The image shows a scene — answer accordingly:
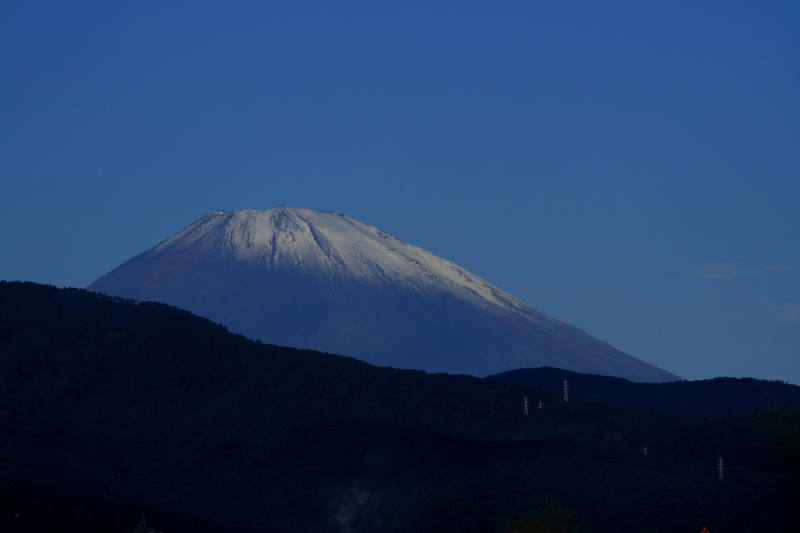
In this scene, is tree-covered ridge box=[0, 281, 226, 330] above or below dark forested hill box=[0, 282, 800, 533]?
above

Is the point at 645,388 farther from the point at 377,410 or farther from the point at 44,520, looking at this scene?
the point at 44,520

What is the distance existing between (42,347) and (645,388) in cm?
8252

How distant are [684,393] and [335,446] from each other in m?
68.5

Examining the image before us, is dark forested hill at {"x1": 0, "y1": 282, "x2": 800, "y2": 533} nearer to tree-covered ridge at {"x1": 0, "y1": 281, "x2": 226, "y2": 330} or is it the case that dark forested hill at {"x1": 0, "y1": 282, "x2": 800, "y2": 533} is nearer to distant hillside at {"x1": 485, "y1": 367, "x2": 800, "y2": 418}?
tree-covered ridge at {"x1": 0, "y1": 281, "x2": 226, "y2": 330}

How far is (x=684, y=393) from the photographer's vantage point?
522 feet

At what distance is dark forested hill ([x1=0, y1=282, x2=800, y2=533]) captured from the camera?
87.3m

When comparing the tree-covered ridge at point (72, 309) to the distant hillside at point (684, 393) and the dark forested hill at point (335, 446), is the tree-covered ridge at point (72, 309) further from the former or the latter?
the distant hillside at point (684, 393)

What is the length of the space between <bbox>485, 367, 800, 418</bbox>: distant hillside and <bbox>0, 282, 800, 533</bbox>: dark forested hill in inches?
1170

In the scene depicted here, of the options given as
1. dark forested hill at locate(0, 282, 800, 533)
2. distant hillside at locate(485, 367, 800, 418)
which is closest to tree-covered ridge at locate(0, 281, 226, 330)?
dark forested hill at locate(0, 282, 800, 533)

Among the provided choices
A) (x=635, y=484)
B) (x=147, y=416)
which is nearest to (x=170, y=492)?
(x=147, y=416)

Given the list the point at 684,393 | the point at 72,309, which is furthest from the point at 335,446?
the point at 684,393

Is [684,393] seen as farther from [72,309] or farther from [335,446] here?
[72,309]

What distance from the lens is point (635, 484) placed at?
9244 centimetres

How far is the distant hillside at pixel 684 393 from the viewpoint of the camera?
5935 inches
